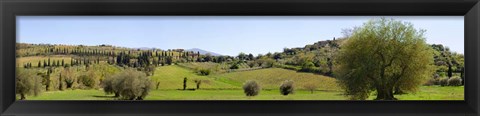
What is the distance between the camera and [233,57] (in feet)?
7.95

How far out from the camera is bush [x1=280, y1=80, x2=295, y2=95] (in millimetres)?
2352

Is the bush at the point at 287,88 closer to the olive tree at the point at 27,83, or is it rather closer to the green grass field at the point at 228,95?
the green grass field at the point at 228,95

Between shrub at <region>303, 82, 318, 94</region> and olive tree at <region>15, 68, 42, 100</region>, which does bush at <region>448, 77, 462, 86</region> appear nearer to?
shrub at <region>303, 82, 318, 94</region>

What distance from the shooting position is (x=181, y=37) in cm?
238

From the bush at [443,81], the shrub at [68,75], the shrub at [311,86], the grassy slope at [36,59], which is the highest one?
the grassy slope at [36,59]

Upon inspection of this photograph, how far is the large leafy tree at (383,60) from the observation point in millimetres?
2422

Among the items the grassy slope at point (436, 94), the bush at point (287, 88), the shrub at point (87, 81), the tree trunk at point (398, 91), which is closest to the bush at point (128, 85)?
the shrub at point (87, 81)

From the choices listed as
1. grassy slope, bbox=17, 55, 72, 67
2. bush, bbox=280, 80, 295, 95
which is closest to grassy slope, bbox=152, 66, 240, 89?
bush, bbox=280, 80, 295, 95

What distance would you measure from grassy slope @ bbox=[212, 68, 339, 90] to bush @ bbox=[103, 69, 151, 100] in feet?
1.36

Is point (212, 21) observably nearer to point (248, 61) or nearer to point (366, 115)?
point (248, 61)

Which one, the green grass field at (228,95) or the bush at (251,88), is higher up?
the bush at (251,88)
